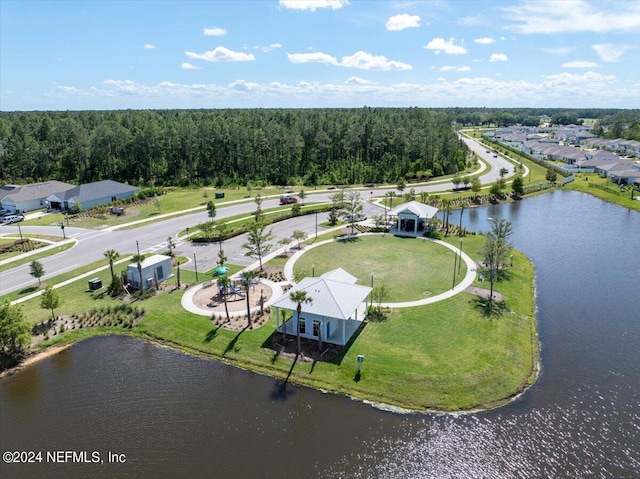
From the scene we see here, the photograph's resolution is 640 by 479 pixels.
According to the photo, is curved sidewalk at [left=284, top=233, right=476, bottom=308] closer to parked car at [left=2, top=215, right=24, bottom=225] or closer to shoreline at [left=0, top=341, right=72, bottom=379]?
shoreline at [left=0, top=341, right=72, bottom=379]

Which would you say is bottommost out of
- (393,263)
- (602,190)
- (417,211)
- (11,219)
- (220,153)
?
(393,263)

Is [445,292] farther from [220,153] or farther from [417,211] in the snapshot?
[220,153]

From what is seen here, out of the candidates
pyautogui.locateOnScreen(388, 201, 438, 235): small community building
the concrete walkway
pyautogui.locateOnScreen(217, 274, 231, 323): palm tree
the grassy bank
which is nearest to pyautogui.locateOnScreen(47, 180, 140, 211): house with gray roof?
the grassy bank

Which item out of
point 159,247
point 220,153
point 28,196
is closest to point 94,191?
point 28,196

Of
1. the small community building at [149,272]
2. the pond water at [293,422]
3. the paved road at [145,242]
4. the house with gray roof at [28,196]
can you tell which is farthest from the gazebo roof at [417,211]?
the house with gray roof at [28,196]

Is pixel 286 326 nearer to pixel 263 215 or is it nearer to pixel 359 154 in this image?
pixel 263 215

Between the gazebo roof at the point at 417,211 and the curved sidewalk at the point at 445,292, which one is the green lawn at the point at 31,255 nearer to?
the curved sidewalk at the point at 445,292

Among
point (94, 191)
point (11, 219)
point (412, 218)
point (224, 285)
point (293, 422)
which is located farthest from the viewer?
point (94, 191)
